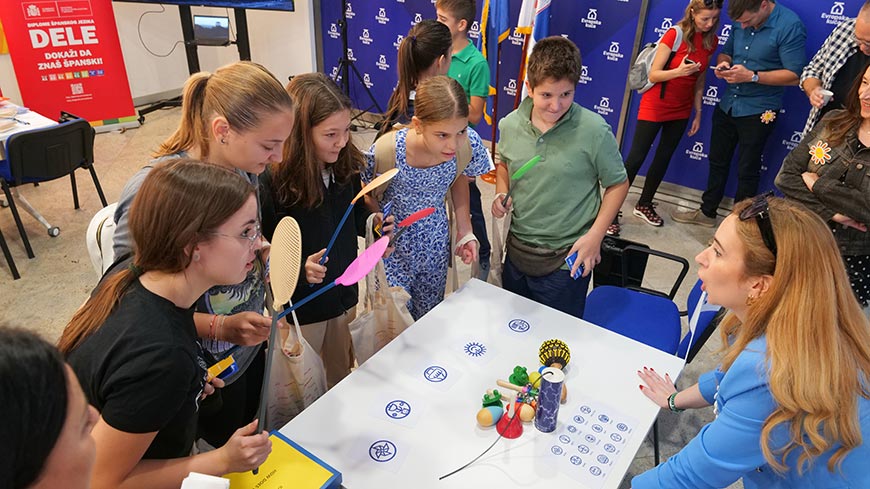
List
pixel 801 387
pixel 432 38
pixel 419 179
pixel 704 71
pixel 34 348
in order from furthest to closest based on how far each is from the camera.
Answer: pixel 704 71
pixel 432 38
pixel 419 179
pixel 801 387
pixel 34 348

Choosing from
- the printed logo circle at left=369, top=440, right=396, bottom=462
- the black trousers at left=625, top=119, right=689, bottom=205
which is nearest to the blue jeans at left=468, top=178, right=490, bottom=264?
the black trousers at left=625, top=119, right=689, bottom=205

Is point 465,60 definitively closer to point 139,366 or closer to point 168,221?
point 168,221

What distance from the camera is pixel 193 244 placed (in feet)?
4.07

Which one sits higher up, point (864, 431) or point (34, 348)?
point (34, 348)

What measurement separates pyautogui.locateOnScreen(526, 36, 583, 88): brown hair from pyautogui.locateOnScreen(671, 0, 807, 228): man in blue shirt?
85.1 inches

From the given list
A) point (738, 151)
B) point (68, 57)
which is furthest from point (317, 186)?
point (68, 57)

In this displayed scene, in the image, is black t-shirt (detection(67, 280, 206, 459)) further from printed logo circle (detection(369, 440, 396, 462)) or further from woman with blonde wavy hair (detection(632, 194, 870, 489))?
woman with blonde wavy hair (detection(632, 194, 870, 489))

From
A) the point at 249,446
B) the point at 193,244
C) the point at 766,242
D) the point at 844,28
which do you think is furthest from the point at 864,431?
the point at 844,28

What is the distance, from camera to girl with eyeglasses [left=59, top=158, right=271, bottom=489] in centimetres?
109

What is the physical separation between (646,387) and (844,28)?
2.95 metres

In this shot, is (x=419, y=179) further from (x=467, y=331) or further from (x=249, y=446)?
(x=249, y=446)

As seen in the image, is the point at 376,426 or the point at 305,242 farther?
the point at 305,242

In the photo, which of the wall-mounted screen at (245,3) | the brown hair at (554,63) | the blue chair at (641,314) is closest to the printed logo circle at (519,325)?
the blue chair at (641,314)

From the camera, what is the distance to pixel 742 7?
11.9 feet
